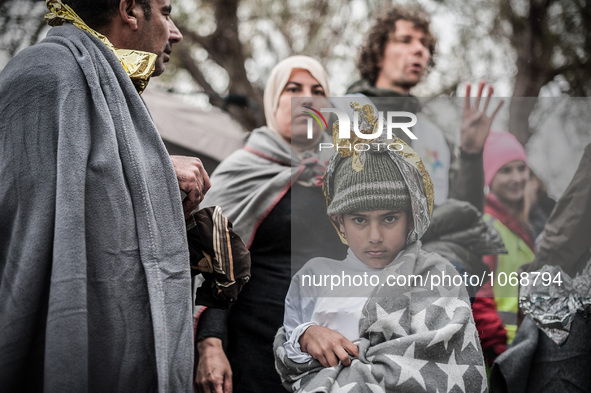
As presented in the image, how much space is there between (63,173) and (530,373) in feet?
5.36

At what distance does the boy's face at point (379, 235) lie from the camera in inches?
66.2

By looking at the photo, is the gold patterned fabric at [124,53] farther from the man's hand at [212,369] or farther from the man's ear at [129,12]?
the man's hand at [212,369]

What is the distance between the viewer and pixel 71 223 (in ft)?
4.31

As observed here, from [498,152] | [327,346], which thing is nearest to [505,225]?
[498,152]

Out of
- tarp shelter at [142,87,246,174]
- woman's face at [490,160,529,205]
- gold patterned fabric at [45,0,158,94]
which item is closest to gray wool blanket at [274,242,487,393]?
woman's face at [490,160,529,205]

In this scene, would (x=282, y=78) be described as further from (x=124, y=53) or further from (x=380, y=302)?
(x=380, y=302)

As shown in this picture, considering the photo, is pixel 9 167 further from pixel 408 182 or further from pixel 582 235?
pixel 582 235

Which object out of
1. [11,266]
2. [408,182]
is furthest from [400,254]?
[11,266]

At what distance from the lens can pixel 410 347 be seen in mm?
1533

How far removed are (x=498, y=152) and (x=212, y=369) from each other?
3.94 ft

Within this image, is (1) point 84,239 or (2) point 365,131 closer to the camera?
(1) point 84,239

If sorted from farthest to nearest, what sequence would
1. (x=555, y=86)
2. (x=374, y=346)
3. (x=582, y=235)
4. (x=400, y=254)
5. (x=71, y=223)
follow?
1. (x=555, y=86)
2. (x=582, y=235)
3. (x=400, y=254)
4. (x=374, y=346)
5. (x=71, y=223)

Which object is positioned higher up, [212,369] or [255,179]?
[255,179]

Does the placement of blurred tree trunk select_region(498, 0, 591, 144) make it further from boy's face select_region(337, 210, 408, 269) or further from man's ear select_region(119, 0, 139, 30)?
man's ear select_region(119, 0, 139, 30)
